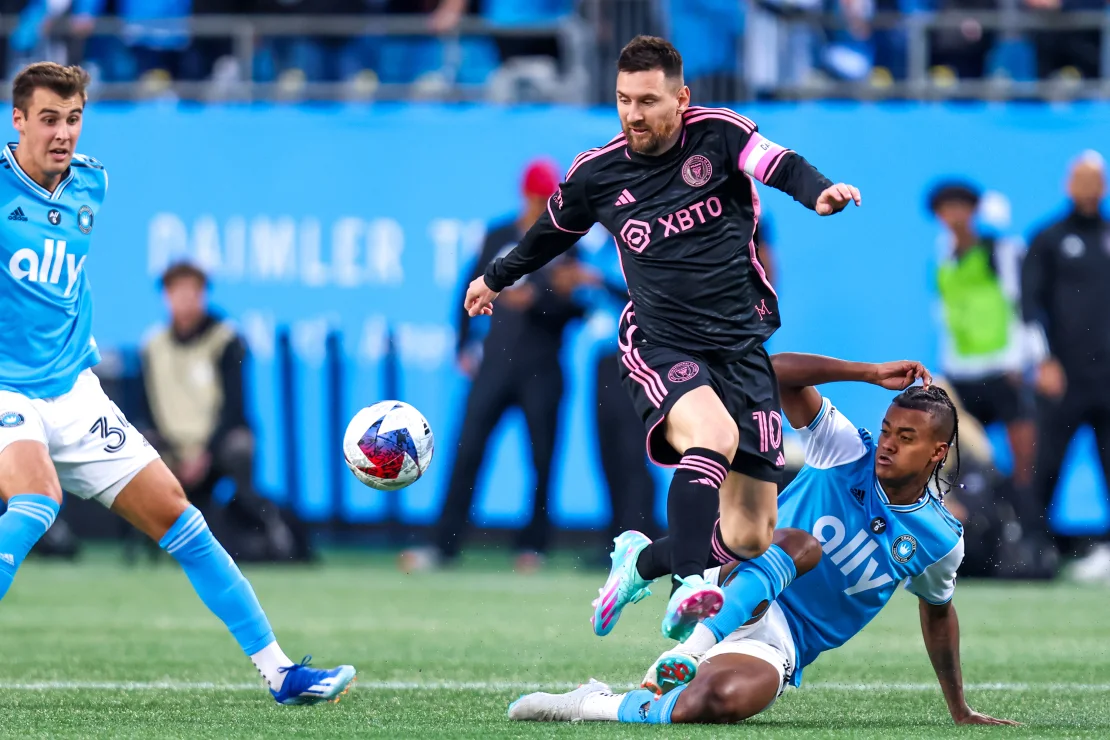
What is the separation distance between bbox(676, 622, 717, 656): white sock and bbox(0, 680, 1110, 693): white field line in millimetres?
1374

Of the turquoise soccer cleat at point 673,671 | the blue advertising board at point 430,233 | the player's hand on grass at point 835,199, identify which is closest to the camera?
the turquoise soccer cleat at point 673,671

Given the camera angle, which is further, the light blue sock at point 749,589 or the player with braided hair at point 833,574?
the player with braided hair at point 833,574

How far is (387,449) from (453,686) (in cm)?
114

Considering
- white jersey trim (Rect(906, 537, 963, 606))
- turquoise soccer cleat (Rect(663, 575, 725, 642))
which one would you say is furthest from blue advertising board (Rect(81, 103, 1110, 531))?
turquoise soccer cleat (Rect(663, 575, 725, 642))

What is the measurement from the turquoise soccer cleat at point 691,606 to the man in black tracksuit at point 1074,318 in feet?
25.1

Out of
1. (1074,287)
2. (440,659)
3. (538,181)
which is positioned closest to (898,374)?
(440,659)

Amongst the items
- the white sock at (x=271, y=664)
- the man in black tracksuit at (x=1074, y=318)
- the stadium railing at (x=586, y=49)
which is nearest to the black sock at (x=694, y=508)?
the white sock at (x=271, y=664)

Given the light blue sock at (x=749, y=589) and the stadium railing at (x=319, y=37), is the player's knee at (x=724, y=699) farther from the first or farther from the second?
the stadium railing at (x=319, y=37)

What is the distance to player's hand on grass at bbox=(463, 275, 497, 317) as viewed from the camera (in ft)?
23.5

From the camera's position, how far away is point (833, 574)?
654 centimetres

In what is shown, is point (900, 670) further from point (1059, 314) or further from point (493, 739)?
point (1059, 314)

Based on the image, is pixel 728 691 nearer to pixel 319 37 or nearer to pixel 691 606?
pixel 691 606

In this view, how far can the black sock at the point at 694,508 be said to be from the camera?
6297 millimetres

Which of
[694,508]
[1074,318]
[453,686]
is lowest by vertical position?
[453,686]
